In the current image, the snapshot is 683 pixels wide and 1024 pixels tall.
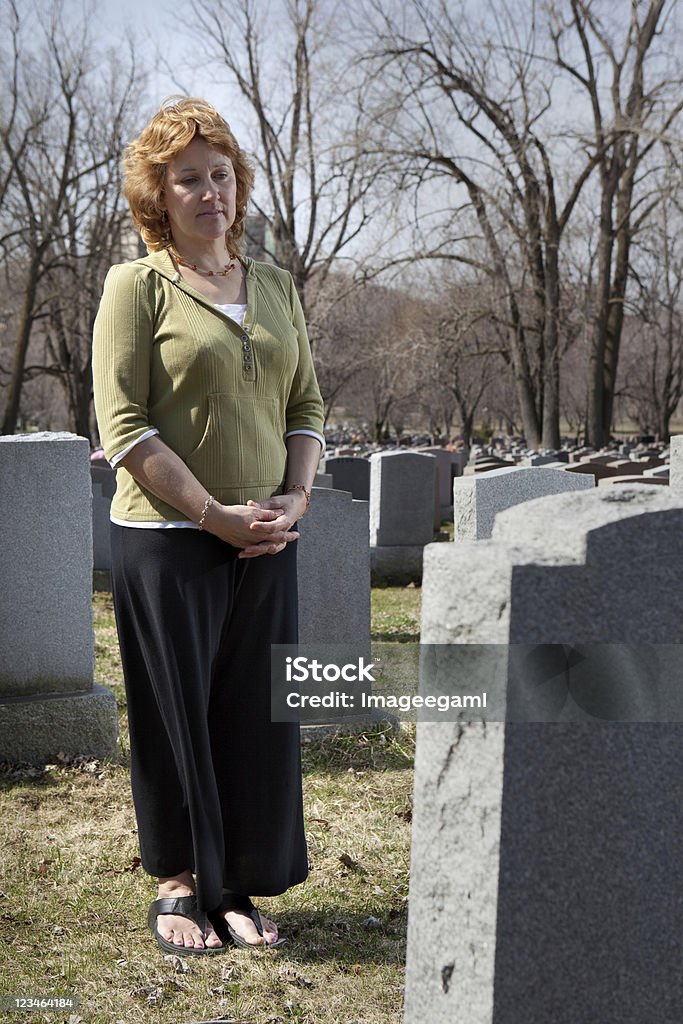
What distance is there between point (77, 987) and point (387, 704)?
9.12ft

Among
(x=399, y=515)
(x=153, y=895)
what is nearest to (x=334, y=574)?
(x=153, y=895)

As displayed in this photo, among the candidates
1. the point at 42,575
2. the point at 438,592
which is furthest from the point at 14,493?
the point at 438,592

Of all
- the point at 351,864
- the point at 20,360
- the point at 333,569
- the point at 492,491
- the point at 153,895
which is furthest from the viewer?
the point at 20,360

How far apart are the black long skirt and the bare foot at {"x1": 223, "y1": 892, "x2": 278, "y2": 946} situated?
0.08 metres

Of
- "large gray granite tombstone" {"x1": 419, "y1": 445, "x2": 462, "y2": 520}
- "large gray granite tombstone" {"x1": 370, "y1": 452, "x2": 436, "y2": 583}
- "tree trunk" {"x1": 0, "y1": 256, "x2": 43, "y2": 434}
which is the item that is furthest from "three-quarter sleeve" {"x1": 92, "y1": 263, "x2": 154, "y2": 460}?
"tree trunk" {"x1": 0, "y1": 256, "x2": 43, "y2": 434}

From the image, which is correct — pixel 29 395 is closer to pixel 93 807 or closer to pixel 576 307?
pixel 576 307

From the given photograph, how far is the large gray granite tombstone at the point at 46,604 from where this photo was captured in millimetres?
4578

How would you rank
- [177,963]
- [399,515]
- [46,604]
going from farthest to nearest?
[399,515] < [46,604] < [177,963]

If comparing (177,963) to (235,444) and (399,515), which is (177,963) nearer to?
(235,444)

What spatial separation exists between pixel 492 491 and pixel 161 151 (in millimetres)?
2244

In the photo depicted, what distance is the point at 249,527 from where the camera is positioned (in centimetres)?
267

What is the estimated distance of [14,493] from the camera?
4.57m

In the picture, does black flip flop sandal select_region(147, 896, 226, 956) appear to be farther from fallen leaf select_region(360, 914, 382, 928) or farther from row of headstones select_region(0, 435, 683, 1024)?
row of headstones select_region(0, 435, 683, 1024)

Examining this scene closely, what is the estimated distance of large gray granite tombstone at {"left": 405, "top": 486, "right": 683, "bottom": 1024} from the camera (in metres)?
1.59
